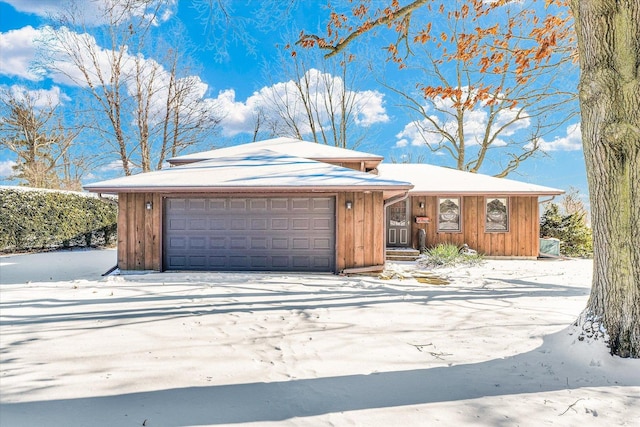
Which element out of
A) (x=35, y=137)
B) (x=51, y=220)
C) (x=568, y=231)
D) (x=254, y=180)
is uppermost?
(x=35, y=137)

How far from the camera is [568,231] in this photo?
41.8 ft

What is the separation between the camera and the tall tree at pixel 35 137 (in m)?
18.1

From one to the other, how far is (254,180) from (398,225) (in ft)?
19.5

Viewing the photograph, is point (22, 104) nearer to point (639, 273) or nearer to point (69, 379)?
point (69, 379)

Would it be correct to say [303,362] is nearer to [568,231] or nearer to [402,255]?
[402,255]

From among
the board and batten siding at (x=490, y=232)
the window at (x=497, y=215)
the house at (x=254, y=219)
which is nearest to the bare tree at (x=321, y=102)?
the board and batten siding at (x=490, y=232)

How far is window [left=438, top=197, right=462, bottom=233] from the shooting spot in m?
11.5

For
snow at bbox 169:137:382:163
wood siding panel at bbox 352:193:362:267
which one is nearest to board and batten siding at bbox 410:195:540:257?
snow at bbox 169:137:382:163

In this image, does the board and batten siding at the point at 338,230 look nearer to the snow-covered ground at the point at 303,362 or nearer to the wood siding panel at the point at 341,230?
the wood siding panel at the point at 341,230

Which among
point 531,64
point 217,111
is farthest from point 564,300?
point 217,111

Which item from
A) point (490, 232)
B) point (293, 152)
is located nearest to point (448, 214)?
point (490, 232)

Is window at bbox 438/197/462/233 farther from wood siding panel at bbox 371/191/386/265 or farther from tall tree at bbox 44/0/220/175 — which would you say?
tall tree at bbox 44/0/220/175

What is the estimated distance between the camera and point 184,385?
2.55 meters

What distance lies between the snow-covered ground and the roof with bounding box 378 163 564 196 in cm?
612
